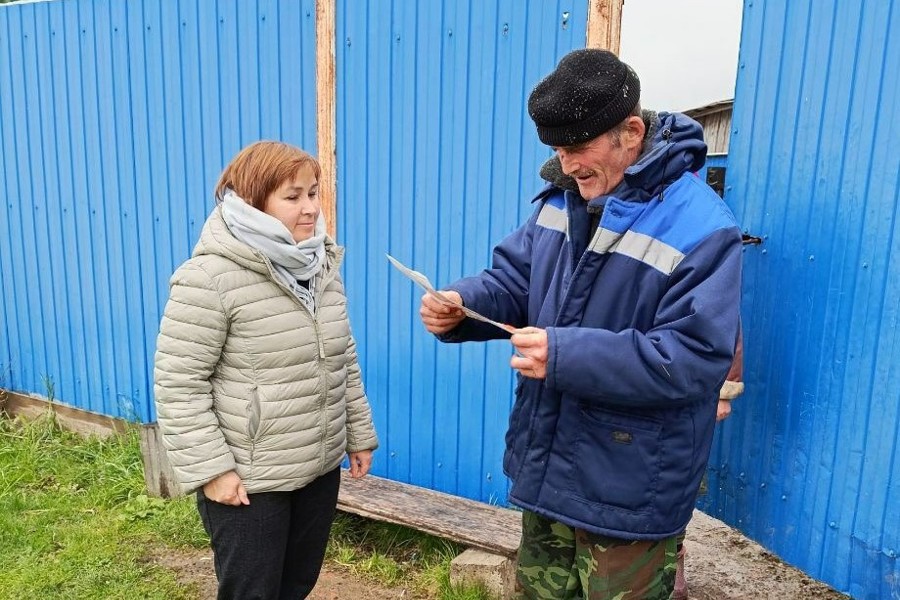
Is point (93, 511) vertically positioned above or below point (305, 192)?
below

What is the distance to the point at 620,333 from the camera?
1697 mm

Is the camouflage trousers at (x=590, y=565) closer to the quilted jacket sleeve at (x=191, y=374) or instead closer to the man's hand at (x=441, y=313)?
the man's hand at (x=441, y=313)

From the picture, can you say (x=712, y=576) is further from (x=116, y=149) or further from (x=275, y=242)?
(x=116, y=149)

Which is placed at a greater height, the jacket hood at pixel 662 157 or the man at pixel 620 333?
the jacket hood at pixel 662 157

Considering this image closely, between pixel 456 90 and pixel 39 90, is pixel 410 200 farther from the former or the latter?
pixel 39 90

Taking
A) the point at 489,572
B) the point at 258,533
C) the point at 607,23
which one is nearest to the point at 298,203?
the point at 258,533

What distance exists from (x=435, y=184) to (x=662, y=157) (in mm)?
1771

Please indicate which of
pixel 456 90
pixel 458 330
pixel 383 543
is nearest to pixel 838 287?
pixel 458 330

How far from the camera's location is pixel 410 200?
3.51 metres

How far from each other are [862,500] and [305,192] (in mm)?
2021

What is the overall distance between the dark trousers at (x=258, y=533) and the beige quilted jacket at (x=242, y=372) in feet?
0.28

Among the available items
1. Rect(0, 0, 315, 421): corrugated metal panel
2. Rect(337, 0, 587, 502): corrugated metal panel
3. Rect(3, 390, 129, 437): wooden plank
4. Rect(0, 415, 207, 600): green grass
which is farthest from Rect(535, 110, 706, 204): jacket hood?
Rect(3, 390, 129, 437): wooden plank

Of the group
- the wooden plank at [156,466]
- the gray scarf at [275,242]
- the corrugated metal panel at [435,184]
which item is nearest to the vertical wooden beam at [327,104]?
the corrugated metal panel at [435,184]

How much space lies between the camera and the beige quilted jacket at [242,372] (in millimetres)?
2047
